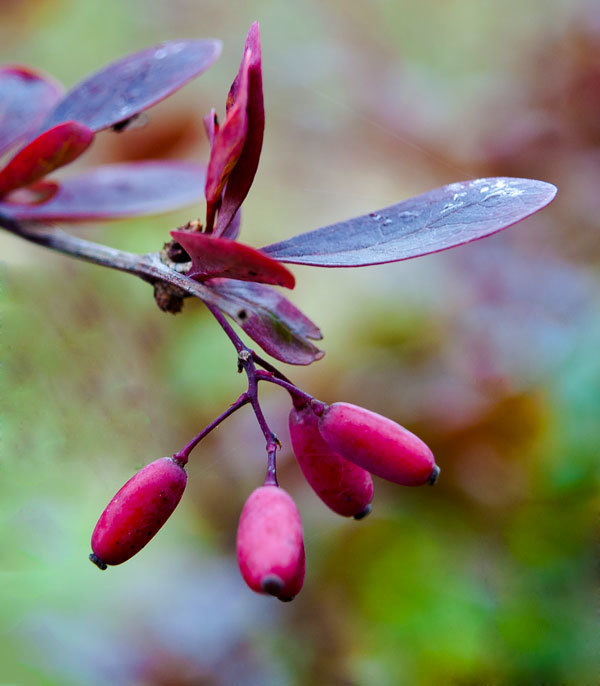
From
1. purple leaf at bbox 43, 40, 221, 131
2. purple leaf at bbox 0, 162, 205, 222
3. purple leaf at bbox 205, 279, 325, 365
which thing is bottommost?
purple leaf at bbox 205, 279, 325, 365

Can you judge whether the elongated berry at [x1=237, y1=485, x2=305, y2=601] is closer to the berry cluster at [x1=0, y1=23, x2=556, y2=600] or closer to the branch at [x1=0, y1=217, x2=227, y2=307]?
the berry cluster at [x1=0, y1=23, x2=556, y2=600]

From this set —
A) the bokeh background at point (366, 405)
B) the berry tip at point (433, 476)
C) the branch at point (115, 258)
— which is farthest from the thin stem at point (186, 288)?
the bokeh background at point (366, 405)

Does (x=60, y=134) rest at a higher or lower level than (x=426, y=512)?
higher

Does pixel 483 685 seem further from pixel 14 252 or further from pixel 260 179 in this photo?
pixel 260 179

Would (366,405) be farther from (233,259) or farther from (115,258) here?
(233,259)

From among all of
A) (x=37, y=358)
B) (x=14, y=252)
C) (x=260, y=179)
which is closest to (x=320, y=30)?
(x=260, y=179)

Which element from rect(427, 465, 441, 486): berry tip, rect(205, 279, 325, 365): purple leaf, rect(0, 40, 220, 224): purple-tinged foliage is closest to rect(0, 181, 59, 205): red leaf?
rect(0, 40, 220, 224): purple-tinged foliage

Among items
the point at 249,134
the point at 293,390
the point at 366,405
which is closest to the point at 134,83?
the point at 249,134
